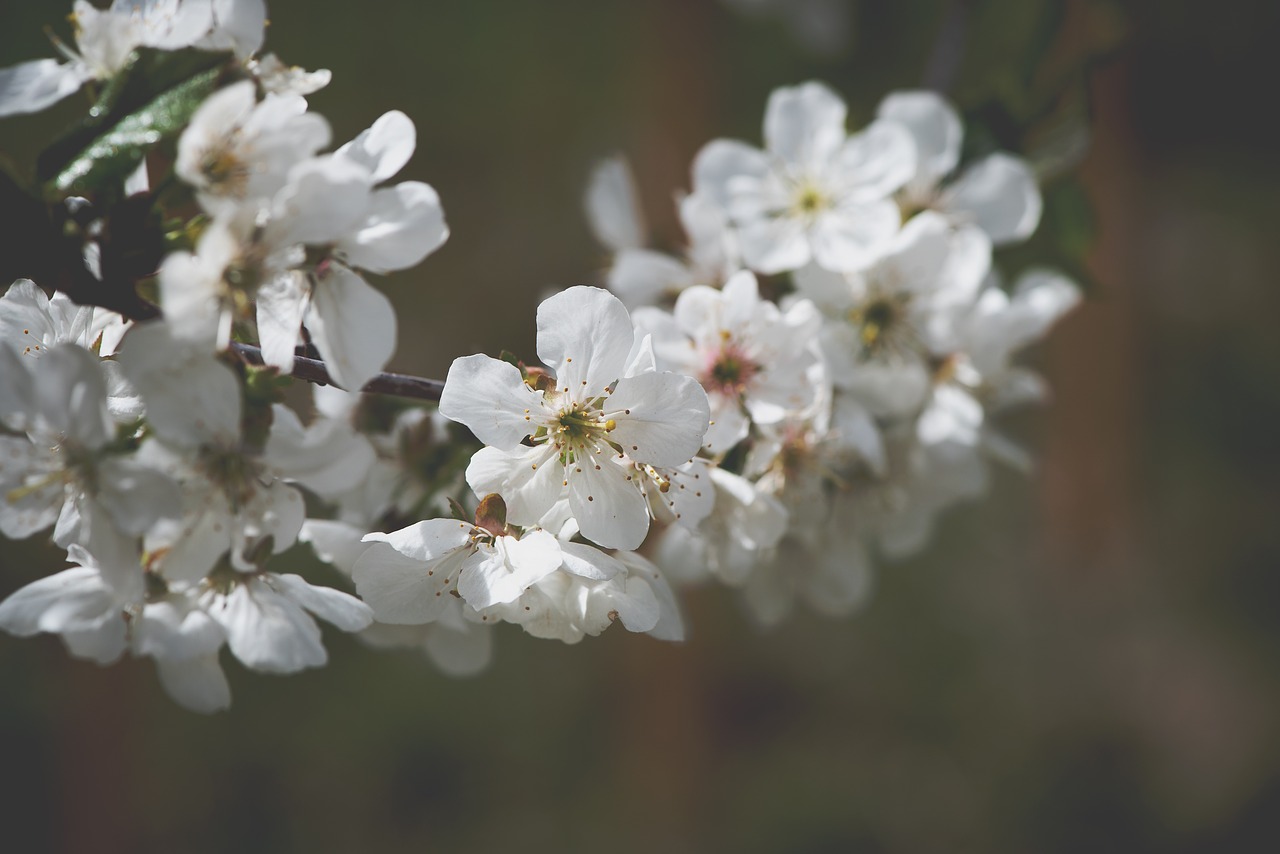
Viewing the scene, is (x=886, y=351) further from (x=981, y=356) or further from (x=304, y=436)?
(x=304, y=436)

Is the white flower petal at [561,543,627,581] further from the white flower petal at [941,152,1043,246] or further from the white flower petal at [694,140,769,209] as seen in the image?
the white flower petal at [941,152,1043,246]

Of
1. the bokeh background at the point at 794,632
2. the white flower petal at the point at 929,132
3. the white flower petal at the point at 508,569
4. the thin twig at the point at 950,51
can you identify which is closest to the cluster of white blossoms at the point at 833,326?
the white flower petal at the point at 929,132

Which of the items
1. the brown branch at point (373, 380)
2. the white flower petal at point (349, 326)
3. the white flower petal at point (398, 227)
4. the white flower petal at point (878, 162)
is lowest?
the brown branch at point (373, 380)

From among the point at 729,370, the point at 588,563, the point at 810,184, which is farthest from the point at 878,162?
the point at 588,563

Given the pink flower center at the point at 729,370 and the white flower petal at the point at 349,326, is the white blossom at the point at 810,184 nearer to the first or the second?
the pink flower center at the point at 729,370

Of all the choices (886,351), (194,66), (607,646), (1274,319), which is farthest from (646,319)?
(1274,319)

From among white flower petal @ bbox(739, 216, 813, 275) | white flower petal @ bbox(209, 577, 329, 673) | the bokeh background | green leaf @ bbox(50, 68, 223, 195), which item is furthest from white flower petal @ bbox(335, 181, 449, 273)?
the bokeh background
